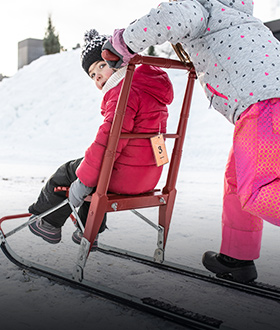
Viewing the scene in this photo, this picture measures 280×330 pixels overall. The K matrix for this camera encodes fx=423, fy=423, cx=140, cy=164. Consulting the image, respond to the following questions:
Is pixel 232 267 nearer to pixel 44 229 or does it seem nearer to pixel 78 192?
pixel 78 192

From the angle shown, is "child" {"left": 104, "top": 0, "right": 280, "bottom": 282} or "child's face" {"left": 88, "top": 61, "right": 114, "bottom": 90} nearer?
"child" {"left": 104, "top": 0, "right": 280, "bottom": 282}

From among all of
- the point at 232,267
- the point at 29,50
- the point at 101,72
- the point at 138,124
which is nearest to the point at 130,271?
the point at 232,267

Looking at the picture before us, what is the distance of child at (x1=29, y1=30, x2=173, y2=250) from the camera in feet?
6.49

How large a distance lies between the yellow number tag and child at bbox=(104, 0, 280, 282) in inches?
13.9

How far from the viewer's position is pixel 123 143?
204cm

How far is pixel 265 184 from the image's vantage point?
1.67m

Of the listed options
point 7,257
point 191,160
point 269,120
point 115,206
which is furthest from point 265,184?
point 191,160

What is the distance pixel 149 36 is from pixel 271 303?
1.26 m

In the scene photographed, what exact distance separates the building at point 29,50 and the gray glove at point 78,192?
25.2m

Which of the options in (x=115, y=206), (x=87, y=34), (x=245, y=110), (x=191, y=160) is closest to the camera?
(x=245, y=110)

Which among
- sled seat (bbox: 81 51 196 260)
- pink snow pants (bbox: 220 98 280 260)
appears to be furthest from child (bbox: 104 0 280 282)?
sled seat (bbox: 81 51 196 260)

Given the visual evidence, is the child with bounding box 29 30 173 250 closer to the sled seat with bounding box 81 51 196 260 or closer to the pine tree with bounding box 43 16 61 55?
the sled seat with bounding box 81 51 196 260

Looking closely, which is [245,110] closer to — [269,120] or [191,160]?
[269,120]

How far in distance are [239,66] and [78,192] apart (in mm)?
935
